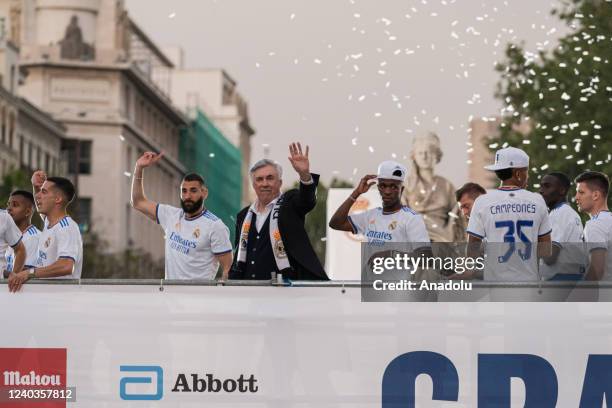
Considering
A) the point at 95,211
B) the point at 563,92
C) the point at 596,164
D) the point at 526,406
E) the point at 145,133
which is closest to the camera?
the point at 526,406

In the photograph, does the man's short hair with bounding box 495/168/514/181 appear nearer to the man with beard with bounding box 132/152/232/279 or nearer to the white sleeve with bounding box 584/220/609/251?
the white sleeve with bounding box 584/220/609/251

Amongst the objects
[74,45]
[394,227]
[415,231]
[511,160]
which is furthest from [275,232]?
[74,45]

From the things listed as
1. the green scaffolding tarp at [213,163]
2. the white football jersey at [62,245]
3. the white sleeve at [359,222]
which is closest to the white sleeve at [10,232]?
the white football jersey at [62,245]

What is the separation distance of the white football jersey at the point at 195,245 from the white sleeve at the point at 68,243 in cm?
79

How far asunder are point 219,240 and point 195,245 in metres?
0.18

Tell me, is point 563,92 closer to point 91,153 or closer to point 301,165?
point 301,165

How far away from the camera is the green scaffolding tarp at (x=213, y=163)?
424ft

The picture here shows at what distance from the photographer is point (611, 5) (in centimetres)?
4088

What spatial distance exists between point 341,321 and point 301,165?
1.18 m

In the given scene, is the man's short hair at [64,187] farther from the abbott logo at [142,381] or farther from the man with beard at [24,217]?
the abbott logo at [142,381]

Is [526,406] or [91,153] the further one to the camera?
[91,153]

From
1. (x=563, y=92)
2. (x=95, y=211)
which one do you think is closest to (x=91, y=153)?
(x=95, y=211)

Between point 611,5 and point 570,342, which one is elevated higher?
point 611,5

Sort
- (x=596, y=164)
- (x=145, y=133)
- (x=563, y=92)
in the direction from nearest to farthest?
(x=596, y=164)
(x=563, y=92)
(x=145, y=133)
